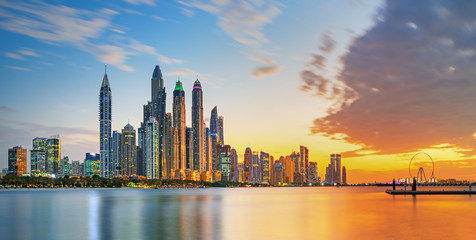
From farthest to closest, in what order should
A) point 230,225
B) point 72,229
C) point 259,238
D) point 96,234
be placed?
1. point 230,225
2. point 72,229
3. point 96,234
4. point 259,238

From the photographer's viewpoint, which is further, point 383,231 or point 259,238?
point 383,231

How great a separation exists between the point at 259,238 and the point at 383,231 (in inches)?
555

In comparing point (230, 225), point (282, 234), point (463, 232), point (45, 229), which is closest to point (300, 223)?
point (230, 225)

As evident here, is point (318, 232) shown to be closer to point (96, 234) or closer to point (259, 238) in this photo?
point (259, 238)

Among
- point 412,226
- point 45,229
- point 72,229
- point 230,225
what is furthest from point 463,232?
point 45,229

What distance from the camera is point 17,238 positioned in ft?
139

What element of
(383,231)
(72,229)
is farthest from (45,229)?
(383,231)

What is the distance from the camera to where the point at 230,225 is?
2106 inches

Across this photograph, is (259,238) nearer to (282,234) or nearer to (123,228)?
(282,234)

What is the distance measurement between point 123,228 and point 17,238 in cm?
1129

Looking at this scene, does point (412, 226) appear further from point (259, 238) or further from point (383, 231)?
point (259, 238)

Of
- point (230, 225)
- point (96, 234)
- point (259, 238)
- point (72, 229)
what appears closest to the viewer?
point (259, 238)

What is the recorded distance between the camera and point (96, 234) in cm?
4466

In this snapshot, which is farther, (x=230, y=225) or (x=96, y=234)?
(x=230, y=225)
